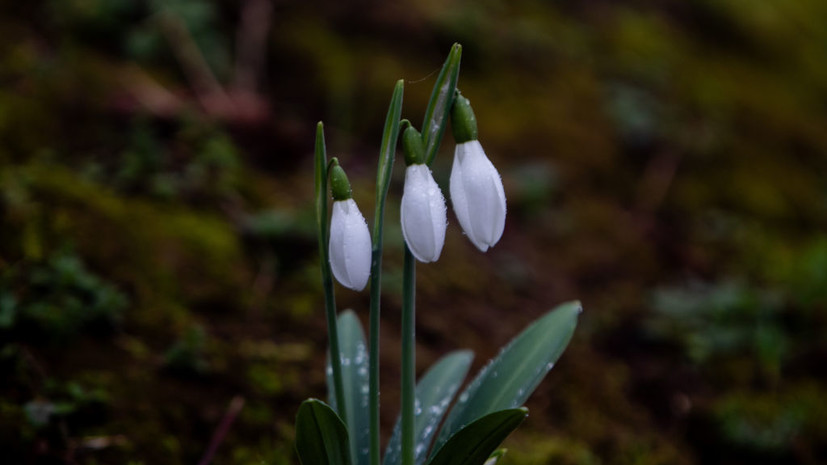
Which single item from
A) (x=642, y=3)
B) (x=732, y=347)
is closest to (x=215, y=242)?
(x=732, y=347)

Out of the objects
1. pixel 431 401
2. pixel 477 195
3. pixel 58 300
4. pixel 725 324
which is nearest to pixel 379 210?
pixel 477 195

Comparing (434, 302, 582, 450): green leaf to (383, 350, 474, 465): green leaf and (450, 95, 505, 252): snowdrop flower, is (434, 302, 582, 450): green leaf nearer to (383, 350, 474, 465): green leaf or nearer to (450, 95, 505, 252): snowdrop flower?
(383, 350, 474, 465): green leaf

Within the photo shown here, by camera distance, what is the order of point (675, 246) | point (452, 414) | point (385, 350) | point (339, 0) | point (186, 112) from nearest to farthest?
point (452, 414) < point (385, 350) < point (186, 112) < point (675, 246) < point (339, 0)

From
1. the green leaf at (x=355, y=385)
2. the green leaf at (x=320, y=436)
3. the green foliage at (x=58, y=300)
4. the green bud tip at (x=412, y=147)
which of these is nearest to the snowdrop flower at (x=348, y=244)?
the green bud tip at (x=412, y=147)

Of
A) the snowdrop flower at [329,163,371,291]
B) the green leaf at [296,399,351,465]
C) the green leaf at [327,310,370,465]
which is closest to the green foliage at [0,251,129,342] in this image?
the green leaf at [327,310,370,465]

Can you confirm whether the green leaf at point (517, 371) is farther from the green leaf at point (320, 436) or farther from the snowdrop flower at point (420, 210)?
the snowdrop flower at point (420, 210)

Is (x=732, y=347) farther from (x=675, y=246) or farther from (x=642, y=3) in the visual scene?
(x=642, y=3)
